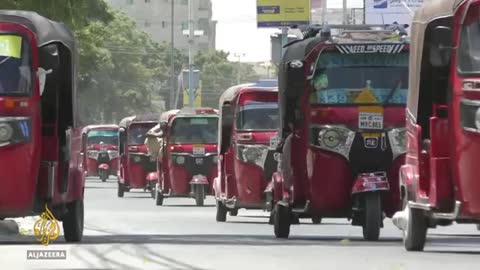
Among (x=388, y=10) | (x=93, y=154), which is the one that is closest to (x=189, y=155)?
(x=388, y=10)

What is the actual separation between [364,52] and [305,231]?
4718 millimetres

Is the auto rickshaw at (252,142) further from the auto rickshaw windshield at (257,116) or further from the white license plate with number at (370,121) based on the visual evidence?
the white license plate with number at (370,121)

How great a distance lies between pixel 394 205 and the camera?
18547 mm

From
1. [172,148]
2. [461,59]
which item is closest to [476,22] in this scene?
[461,59]

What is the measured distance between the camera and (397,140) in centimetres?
1836

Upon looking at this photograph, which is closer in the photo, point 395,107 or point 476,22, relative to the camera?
point 476,22

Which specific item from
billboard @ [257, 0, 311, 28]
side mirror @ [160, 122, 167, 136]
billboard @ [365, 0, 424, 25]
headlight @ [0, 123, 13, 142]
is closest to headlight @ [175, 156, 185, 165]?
side mirror @ [160, 122, 167, 136]

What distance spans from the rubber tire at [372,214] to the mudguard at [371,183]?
13cm

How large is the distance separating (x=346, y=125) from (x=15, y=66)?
15.1 ft

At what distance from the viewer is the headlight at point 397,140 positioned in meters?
18.3

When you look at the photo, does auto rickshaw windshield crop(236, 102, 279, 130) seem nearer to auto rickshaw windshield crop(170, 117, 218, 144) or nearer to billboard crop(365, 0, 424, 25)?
auto rickshaw windshield crop(170, 117, 218, 144)

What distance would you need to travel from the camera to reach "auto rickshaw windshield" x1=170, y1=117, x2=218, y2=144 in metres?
34.2

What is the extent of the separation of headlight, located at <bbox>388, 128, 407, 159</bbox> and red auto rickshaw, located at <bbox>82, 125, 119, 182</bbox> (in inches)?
1582

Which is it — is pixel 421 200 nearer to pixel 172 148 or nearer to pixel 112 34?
pixel 172 148
